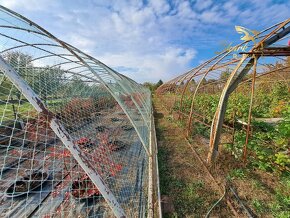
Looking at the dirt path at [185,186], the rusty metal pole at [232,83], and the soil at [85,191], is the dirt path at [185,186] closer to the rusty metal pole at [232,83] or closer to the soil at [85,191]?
the rusty metal pole at [232,83]

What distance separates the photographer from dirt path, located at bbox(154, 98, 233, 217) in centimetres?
306

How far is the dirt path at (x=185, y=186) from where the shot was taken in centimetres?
306

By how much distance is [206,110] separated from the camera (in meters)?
7.88

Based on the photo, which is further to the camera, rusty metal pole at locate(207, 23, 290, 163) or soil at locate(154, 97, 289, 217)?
rusty metal pole at locate(207, 23, 290, 163)

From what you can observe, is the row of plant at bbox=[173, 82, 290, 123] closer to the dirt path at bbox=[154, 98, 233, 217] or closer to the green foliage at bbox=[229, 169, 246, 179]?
the dirt path at bbox=[154, 98, 233, 217]

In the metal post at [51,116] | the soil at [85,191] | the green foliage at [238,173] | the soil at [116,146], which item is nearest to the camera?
the metal post at [51,116]

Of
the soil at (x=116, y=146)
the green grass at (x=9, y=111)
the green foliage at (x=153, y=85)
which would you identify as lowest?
the soil at (x=116, y=146)

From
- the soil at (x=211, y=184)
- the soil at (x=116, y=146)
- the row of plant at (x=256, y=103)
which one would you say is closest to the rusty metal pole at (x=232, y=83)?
the soil at (x=211, y=184)

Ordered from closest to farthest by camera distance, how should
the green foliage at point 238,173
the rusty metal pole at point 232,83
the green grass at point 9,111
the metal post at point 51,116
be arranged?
the metal post at point 51,116 < the green grass at point 9,111 < the rusty metal pole at point 232,83 < the green foliage at point 238,173

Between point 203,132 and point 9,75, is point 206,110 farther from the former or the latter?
point 9,75

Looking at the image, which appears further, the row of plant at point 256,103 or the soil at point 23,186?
the row of plant at point 256,103

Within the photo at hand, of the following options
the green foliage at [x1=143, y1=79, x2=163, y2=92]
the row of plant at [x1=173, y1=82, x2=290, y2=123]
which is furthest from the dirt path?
the green foliage at [x1=143, y1=79, x2=163, y2=92]

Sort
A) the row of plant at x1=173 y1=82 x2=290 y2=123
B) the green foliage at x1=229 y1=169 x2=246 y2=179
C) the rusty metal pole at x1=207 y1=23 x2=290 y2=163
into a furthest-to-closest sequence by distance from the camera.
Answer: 1. the row of plant at x1=173 y1=82 x2=290 y2=123
2. the green foliage at x1=229 y1=169 x2=246 y2=179
3. the rusty metal pole at x1=207 y1=23 x2=290 y2=163

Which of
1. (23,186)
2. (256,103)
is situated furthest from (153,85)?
(23,186)
